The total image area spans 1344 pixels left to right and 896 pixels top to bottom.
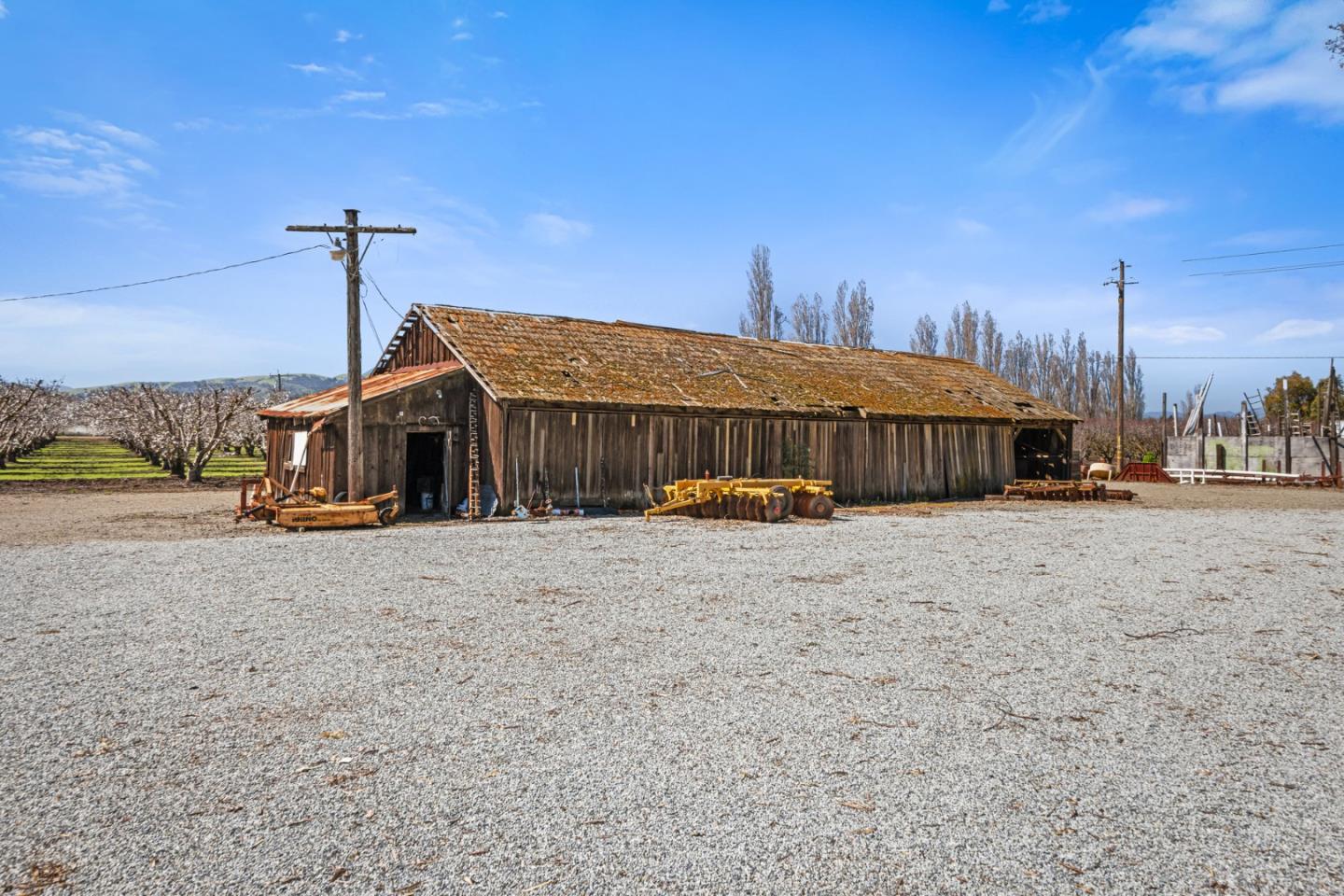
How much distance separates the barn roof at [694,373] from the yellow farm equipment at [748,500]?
3.13 meters

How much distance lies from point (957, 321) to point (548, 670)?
248 feet

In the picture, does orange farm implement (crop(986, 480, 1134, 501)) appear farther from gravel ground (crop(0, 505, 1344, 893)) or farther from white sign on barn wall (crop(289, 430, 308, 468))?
white sign on barn wall (crop(289, 430, 308, 468))

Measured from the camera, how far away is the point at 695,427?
74.5 feet

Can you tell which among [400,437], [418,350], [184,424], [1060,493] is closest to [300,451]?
[400,437]

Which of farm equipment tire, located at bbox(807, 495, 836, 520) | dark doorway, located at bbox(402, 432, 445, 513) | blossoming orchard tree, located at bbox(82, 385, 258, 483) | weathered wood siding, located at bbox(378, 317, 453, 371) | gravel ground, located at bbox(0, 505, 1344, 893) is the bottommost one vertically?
gravel ground, located at bbox(0, 505, 1344, 893)

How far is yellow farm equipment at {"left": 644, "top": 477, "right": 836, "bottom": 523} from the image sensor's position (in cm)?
1903

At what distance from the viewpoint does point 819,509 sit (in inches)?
768

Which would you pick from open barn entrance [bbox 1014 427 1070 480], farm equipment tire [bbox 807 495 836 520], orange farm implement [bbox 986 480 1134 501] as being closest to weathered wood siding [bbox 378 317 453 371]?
farm equipment tire [bbox 807 495 836 520]

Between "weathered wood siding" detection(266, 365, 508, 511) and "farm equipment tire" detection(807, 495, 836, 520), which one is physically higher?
"weathered wood siding" detection(266, 365, 508, 511)

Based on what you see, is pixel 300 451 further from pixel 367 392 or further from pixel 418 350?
pixel 418 350

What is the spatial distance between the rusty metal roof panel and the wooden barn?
9 centimetres

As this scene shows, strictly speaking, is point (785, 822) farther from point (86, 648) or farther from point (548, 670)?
point (86, 648)

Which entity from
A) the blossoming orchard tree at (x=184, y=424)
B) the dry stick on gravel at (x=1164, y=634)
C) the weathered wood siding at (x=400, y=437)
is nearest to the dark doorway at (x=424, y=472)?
the weathered wood siding at (x=400, y=437)

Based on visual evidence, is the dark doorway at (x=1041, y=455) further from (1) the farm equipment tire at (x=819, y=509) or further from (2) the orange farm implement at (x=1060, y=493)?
(1) the farm equipment tire at (x=819, y=509)
